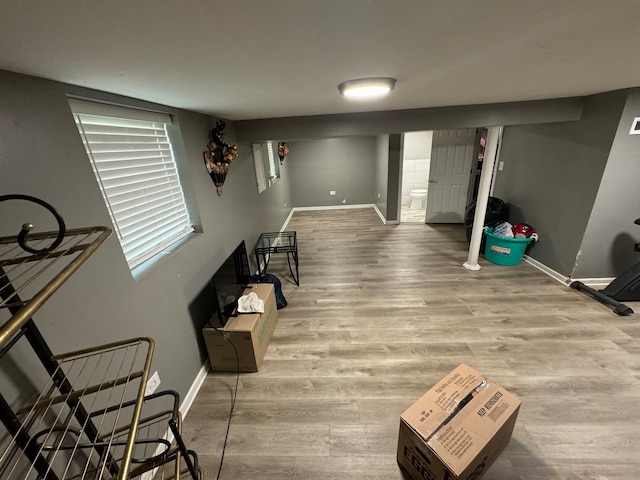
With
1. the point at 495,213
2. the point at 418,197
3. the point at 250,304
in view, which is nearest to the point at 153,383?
the point at 250,304

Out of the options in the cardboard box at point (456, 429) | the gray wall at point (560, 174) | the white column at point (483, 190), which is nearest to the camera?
the cardboard box at point (456, 429)

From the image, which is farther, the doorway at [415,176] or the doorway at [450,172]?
the doorway at [415,176]

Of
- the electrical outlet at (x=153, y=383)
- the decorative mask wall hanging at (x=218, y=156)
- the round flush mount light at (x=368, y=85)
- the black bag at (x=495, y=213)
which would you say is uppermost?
the round flush mount light at (x=368, y=85)

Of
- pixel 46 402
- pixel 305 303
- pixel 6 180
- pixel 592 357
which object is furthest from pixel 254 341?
pixel 592 357

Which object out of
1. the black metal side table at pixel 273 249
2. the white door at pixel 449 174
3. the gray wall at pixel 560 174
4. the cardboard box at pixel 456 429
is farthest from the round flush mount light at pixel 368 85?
the white door at pixel 449 174

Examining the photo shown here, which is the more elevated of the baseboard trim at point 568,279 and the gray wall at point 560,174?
the gray wall at point 560,174

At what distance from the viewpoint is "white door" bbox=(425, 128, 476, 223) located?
4.63 metres

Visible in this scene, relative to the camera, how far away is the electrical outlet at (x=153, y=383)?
4.79 ft

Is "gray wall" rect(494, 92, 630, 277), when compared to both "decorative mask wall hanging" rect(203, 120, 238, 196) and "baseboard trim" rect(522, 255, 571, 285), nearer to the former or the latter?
"baseboard trim" rect(522, 255, 571, 285)

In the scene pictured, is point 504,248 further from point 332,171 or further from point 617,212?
point 332,171

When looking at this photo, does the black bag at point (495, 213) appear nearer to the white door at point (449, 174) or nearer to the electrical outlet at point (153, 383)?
the white door at point (449, 174)

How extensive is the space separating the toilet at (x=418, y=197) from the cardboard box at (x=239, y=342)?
5.07 m

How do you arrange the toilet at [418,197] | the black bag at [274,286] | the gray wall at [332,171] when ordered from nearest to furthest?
1. the black bag at [274,286]
2. the toilet at [418,197]
3. the gray wall at [332,171]

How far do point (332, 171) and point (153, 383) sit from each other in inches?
230
